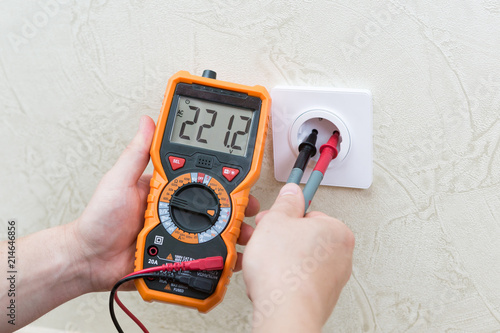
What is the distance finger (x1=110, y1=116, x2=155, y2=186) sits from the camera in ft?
1.74

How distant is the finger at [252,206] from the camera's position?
0.57m

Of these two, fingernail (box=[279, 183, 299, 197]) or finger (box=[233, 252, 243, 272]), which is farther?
finger (box=[233, 252, 243, 272])

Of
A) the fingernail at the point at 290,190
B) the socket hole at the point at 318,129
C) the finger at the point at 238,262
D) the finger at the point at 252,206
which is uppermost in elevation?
the socket hole at the point at 318,129

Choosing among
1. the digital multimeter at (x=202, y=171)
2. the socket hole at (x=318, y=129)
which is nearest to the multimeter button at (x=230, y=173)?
the digital multimeter at (x=202, y=171)

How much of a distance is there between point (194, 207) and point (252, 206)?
9 cm

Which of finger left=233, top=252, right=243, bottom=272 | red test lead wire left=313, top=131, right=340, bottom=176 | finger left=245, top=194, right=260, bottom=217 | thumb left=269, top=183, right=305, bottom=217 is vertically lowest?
finger left=233, top=252, right=243, bottom=272

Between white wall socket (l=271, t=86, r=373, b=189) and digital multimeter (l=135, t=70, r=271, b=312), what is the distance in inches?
1.2

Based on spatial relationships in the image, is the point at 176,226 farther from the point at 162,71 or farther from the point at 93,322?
the point at 93,322

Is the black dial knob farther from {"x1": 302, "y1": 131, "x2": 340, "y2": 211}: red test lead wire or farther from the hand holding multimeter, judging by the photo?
{"x1": 302, "y1": 131, "x2": 340, "y2": 211}: red test lead wire

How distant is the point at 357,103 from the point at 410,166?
0.11 meters

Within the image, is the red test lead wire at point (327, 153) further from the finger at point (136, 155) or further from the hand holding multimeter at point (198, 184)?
the finger at point (136, 155)

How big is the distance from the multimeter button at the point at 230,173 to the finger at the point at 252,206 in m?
0.06

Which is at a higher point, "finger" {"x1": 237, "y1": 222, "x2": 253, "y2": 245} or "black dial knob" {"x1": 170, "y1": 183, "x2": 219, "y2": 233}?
"black dial knob" {"x1": 170, "y1": 183, "x2": 219, "y2": 233}

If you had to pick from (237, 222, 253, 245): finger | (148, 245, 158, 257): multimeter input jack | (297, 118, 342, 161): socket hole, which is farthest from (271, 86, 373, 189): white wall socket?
(148, 245, 158, 257): multimeter input jack
